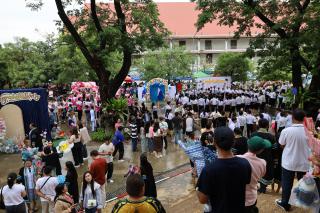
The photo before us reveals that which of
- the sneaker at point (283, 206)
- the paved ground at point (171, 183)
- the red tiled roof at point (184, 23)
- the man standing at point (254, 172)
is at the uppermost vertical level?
the red tiled roof at point (184, 23)

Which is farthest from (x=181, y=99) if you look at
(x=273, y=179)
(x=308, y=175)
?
(x=308, y=175)

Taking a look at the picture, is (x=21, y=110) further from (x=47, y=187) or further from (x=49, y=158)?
(x=47, y=187)

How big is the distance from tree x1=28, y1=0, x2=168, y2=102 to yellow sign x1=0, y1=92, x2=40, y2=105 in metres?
3.60

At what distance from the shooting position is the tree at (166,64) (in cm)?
3119

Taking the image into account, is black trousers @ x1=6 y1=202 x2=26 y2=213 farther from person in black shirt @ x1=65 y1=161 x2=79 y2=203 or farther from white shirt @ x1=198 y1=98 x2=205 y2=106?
white shirt @ x1=198 y1=98 x2=205 y2=106

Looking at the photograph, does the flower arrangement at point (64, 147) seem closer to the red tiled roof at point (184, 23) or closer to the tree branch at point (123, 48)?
the tree branch at point (123, 48)

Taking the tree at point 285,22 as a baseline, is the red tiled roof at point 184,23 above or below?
above

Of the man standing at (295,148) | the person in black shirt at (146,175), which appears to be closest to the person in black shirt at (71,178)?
the person in black shirt at (146,175)

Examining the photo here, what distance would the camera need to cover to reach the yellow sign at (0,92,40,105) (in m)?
14.6

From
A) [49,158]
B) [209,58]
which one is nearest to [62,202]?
[49,158]

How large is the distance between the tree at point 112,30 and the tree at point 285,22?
2561 mm

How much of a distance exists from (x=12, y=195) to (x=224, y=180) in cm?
519

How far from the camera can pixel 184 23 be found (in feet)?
154

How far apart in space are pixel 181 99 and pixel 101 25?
21.8 feet
